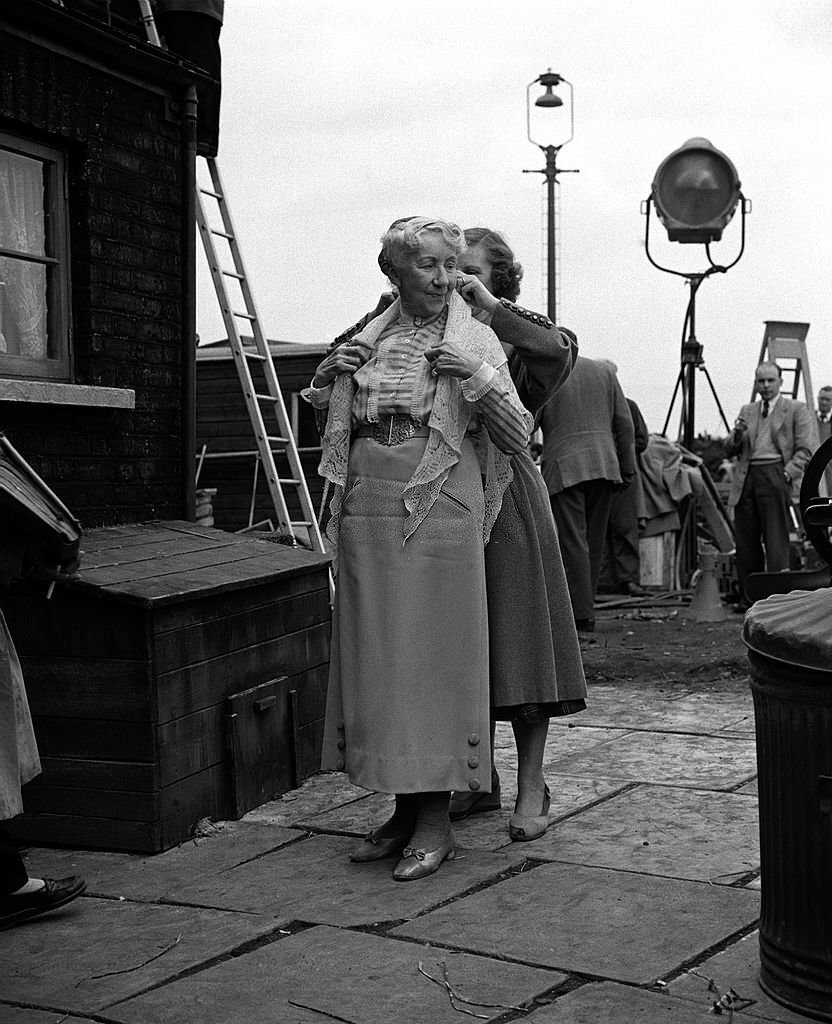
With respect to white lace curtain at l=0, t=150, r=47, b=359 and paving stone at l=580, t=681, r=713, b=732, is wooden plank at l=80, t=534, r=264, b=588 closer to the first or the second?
white lace curtain at l=0, t=150, r=47, b=359

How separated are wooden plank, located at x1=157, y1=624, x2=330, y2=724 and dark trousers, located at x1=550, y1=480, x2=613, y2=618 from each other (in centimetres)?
386

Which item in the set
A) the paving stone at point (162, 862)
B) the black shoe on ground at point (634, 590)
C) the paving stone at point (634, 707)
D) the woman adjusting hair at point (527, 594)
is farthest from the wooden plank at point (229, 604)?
the black shoe on ground at point (634, 590)

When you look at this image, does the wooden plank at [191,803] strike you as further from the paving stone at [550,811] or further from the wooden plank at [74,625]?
the paving stone at [550,811]

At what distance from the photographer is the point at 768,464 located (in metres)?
11.0

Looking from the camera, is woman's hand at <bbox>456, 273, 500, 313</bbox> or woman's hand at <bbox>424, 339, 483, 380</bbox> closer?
woman's hand at <bbox>424, 339, 483, 380</bbox>

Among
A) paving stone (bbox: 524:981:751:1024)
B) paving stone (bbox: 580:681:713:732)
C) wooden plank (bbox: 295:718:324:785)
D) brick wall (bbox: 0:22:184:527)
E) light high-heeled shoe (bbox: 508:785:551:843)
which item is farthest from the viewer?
paving stone (bbox: 580:681:713:732)

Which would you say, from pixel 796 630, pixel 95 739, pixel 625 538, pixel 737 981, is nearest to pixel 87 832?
pixel 95 739

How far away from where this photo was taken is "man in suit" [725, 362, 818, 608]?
11.0m

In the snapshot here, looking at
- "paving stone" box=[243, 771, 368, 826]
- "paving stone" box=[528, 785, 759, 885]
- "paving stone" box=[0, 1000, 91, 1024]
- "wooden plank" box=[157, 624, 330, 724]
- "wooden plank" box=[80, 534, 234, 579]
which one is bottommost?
"paving stone" box=[243, 771, 368, 826]

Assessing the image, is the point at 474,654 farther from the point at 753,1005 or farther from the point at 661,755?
the point at 661,755

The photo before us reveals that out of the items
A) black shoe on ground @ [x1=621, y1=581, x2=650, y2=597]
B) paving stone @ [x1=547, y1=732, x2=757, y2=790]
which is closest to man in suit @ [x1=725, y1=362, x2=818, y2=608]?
black shoe on ground @ [x1=621, y1=581, x2=650, y2=597]

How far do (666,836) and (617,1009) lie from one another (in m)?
1.46

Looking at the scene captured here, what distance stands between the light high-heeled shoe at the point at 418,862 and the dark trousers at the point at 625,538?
27.0 feet

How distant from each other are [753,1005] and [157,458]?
12.2ft
